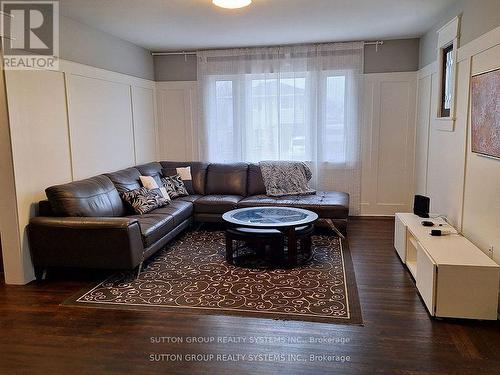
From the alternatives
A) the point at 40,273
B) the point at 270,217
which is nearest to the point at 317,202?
the point at 270,217

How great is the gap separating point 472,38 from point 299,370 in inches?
120

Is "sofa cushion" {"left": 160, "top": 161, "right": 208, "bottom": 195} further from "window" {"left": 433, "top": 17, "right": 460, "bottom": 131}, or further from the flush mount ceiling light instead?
"window" {"left": 433, "top": 17, "right": 460, "bottom": 131}

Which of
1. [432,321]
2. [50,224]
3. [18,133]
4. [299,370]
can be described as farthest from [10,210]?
[432,321]

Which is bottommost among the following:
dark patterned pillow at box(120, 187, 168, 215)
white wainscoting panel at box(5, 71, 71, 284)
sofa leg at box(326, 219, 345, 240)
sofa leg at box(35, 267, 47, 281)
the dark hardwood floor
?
the dark hardwood floor

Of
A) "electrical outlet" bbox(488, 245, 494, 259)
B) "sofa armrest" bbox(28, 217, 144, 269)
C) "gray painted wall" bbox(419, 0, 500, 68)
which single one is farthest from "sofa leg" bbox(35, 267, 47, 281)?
"gray painted wall" bbox(419, 0, 500, 68)

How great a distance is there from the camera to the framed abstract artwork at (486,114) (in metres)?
2.81

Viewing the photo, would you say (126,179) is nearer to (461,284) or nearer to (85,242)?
(85,242)

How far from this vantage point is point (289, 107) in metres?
5.95

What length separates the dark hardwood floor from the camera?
2328 millimetres

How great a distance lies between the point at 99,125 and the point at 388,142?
4.03m

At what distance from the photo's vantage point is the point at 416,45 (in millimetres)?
5539

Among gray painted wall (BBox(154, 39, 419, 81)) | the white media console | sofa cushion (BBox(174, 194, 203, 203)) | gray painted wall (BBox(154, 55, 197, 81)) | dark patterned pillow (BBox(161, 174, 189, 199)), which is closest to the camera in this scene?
the white media console

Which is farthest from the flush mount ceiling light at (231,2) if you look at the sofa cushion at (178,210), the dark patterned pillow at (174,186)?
the dark patterned pillow at (174,186)

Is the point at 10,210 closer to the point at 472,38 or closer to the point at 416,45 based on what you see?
the point at 472,38
